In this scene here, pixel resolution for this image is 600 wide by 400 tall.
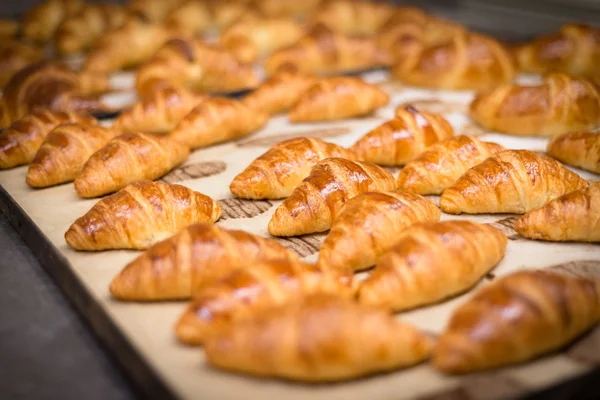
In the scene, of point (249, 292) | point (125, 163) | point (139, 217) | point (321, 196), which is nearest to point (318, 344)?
point (249, 292)

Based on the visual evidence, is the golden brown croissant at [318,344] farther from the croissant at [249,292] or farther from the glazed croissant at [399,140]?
the glazed croissant at [399,140]

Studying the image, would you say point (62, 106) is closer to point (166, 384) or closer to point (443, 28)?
point (166, 384)

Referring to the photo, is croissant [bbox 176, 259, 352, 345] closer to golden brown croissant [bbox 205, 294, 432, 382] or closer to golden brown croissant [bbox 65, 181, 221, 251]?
golden brown croissant [bbox 205, 294, 432, 382]

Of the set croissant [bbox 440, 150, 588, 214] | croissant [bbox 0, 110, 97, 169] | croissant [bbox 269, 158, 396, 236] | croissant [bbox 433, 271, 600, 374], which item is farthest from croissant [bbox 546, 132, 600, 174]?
croissant [bbox 0, 110, 97, 169]

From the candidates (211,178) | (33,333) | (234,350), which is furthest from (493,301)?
(211,178)

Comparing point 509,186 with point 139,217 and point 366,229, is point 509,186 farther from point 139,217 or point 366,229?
point 139,217
